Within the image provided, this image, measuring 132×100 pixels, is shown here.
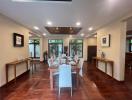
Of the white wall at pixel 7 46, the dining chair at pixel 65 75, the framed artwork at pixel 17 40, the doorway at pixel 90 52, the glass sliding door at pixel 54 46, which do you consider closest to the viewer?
the dining chair at pixel 65 75

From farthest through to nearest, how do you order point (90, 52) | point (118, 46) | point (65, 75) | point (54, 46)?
point (90, 52)
point (54, 46)
point (118, 46)
point (65, 75)

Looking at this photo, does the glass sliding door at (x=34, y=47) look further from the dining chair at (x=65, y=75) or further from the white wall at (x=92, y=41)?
the dining chair at (x=65, y=75)

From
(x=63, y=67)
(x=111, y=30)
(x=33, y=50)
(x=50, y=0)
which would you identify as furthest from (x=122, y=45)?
(x=33, y=50)

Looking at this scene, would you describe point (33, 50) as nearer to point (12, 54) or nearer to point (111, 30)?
point (12, 54)

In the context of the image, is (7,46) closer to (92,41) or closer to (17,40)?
(17,40)

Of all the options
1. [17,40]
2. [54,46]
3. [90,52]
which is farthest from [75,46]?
[17,40]

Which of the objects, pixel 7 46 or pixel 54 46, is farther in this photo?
pixel 54 46

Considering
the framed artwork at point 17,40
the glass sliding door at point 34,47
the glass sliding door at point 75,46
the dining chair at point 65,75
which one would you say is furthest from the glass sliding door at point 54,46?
the dining chair at point 65,75

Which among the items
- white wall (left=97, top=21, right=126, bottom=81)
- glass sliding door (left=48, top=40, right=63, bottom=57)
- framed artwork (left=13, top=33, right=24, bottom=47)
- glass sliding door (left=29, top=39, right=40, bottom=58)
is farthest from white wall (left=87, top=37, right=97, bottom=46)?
framed artwork (left=13, top=33, right=24, bottom=47)

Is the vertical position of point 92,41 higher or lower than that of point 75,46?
higher

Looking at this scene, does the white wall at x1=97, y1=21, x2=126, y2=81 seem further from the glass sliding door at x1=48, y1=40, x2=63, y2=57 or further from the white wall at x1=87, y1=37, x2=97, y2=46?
the glass sliding door at x1=48, y1=40, x2=63, y2=57

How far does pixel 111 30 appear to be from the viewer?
5691 mm

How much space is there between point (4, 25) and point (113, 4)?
3925 mm

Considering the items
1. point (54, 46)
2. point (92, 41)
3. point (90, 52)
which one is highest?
point (92, 41)
